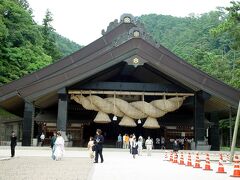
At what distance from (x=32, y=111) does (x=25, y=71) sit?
1895 cm

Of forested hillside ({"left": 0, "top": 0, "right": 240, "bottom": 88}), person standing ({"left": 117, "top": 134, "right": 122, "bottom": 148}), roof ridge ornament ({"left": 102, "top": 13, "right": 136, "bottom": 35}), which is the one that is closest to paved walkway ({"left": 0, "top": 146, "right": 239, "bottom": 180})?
forested hillside ({"left": 0, "top": 0, "right": 240, "bottom": 88})

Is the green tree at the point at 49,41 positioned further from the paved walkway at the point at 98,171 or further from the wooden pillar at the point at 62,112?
the paved walkway at the point at 98,171

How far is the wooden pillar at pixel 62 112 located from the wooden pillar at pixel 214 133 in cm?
1484

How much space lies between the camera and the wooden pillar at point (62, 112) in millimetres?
26723

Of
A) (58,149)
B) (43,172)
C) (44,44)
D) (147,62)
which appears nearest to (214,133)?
(147,62)

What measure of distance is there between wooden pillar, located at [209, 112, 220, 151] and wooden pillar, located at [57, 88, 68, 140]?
14.8m

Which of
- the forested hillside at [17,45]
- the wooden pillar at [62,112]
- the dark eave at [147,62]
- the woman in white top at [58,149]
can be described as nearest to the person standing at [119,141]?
the wooden pillar at [62,112]

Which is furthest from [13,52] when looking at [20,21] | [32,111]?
[32,111]

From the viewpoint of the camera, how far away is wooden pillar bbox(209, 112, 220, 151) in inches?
1411

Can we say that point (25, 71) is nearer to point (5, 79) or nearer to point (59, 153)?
point (5, 79)

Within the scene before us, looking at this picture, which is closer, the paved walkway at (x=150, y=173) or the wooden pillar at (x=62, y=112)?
the paved walkway at (x=150, y=173)

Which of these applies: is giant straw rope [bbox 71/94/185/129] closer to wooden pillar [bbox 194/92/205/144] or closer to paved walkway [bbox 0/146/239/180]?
wooden pillar [bbox 194/92/205/144]

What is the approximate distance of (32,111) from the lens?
2766 cm

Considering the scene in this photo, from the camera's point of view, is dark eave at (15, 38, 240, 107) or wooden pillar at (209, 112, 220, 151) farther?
wooden pillar at (209, 112, 220, 151)
